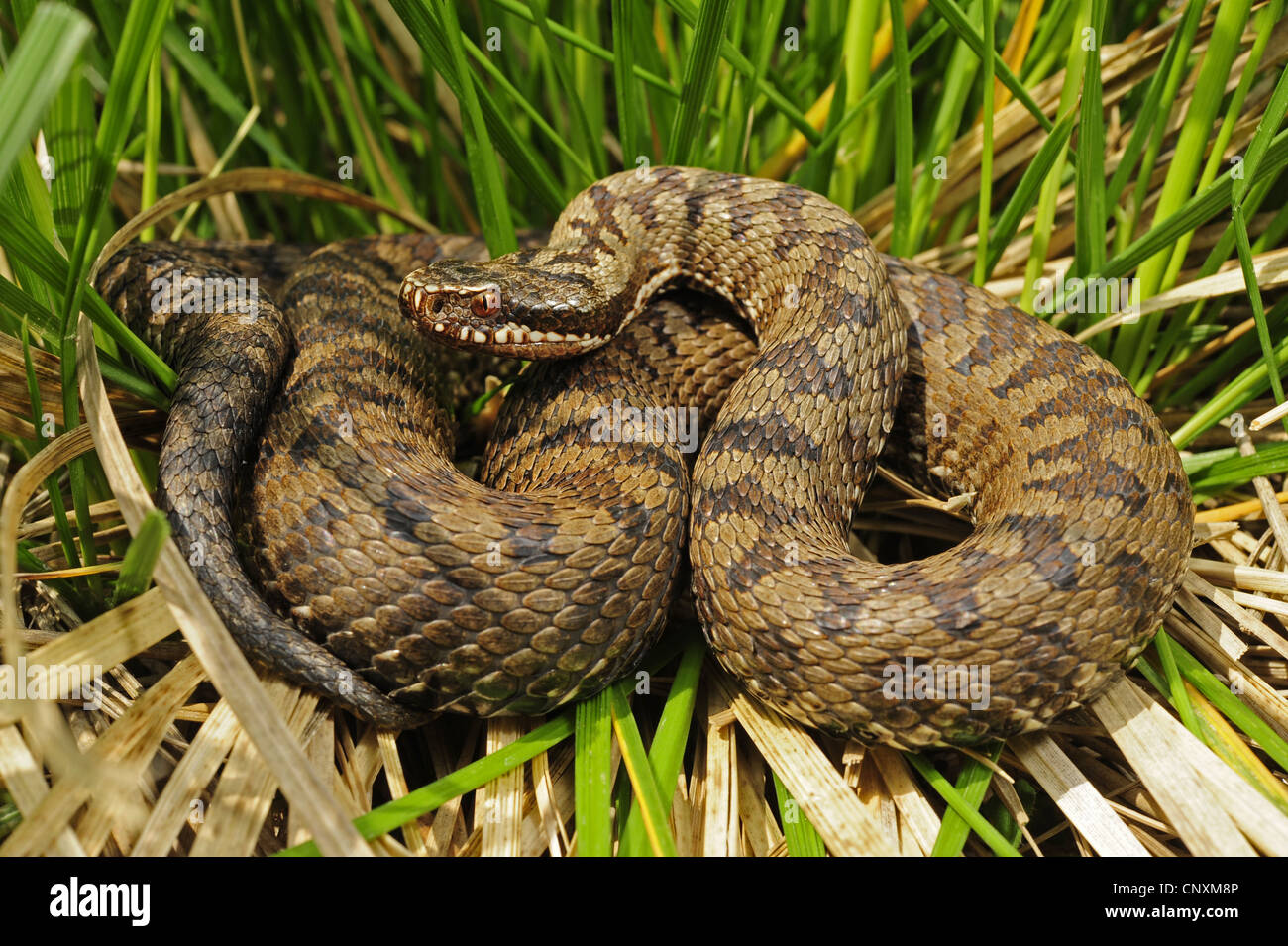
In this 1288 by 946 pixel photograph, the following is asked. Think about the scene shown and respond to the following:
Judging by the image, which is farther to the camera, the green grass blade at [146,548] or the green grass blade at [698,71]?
the green grass blade at [698,71]

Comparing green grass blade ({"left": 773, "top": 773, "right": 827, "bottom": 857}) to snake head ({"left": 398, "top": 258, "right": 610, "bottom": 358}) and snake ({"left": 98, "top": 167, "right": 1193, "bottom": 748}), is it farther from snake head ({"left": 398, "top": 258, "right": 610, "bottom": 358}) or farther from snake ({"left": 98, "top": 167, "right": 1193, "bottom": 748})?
snake head ({"left": 398, "top": 258, "right": 610, "bottom": 358})

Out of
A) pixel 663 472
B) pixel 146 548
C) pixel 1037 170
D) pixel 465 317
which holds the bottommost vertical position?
pixel 146 548

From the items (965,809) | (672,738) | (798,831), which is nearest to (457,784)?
(672,738)

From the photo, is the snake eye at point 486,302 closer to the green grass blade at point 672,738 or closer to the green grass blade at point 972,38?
the green grass blade at point 672,738

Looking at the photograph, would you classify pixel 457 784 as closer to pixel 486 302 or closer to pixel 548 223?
pixel 486 302

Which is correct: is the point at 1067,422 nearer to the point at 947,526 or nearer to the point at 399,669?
the point at 947,526

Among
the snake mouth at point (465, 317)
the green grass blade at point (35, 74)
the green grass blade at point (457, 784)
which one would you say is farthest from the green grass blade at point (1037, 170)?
the green grass blade at point (35, 74)
